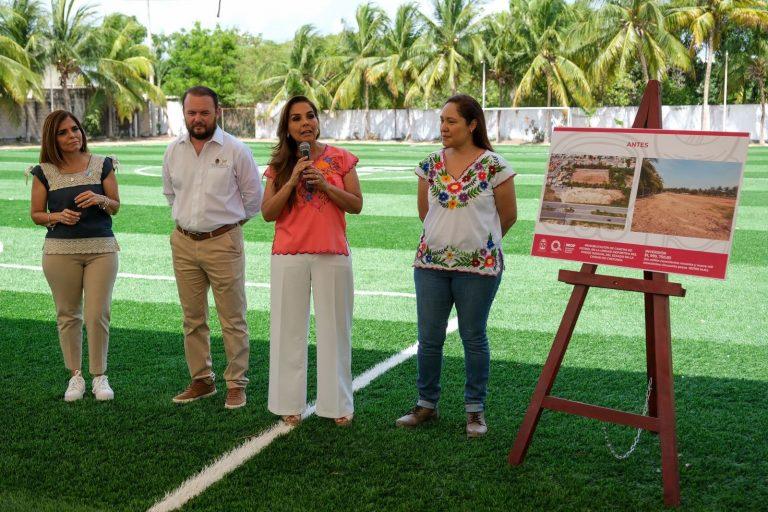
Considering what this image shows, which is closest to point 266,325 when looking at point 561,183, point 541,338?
point 541,338

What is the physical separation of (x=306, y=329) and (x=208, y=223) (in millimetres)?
849

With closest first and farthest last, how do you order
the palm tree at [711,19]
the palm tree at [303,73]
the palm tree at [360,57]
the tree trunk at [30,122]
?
1. the palm tree at [711,19]
2. the tree trunk at [30,122]
3. the palm tree at [360,57]
4. the palm tree at [303,73]

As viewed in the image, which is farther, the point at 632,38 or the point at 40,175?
the point at 632,38

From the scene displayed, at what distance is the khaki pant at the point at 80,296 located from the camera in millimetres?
5363

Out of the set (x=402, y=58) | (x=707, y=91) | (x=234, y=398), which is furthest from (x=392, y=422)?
(x=402, y=58)

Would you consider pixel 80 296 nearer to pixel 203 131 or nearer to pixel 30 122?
pixel 203 131

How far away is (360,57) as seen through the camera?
59.9 meters

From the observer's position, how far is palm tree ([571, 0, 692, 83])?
152ft

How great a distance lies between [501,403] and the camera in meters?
5.38

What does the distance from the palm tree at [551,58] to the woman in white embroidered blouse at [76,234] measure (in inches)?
1826

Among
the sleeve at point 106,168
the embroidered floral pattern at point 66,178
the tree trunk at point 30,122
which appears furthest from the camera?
the tree trunk at point 30,122

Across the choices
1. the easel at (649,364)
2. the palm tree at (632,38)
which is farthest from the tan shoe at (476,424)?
the palm tree at (632,38)

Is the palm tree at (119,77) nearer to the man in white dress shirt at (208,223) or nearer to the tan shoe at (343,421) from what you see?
the man in white dress shirt at (208,223)

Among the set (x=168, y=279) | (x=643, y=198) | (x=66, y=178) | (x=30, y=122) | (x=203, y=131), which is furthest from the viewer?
(x=30, y=122)
